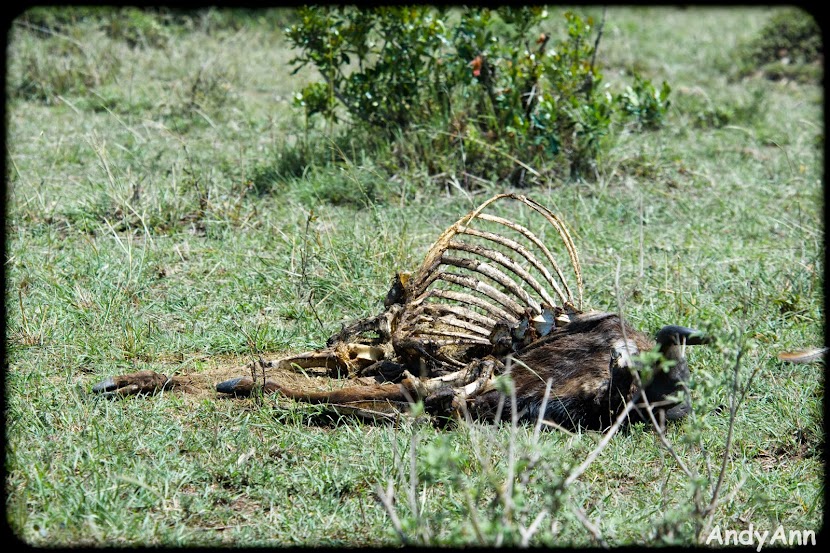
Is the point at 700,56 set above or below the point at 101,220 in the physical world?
above

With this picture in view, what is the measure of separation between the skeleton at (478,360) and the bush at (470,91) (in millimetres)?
2227

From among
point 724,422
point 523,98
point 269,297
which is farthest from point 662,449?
point 523,98

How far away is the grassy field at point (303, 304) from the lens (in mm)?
2785

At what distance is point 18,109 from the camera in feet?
24.7

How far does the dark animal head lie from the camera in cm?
305

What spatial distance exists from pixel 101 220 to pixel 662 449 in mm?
3776

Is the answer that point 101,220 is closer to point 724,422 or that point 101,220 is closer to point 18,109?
point 18,109

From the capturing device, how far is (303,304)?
180 inches

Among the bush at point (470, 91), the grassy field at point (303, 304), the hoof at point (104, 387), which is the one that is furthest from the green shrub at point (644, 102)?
the hoof at point (104, 387)

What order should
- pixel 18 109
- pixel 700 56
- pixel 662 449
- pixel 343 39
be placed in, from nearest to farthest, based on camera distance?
1. pixel 662 449
2. pixel 343 39
3. pixel 18 109
4. pixel 700 56

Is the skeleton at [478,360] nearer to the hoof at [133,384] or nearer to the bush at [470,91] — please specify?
the hoof at [133,384]

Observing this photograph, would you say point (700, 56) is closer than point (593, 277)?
No

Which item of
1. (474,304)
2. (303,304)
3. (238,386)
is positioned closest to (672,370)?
(474,304)

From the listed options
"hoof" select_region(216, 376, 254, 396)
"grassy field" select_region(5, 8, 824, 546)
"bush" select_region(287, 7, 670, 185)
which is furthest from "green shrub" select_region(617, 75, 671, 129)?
"hoof" select_region(216, 376, 254, 396)
